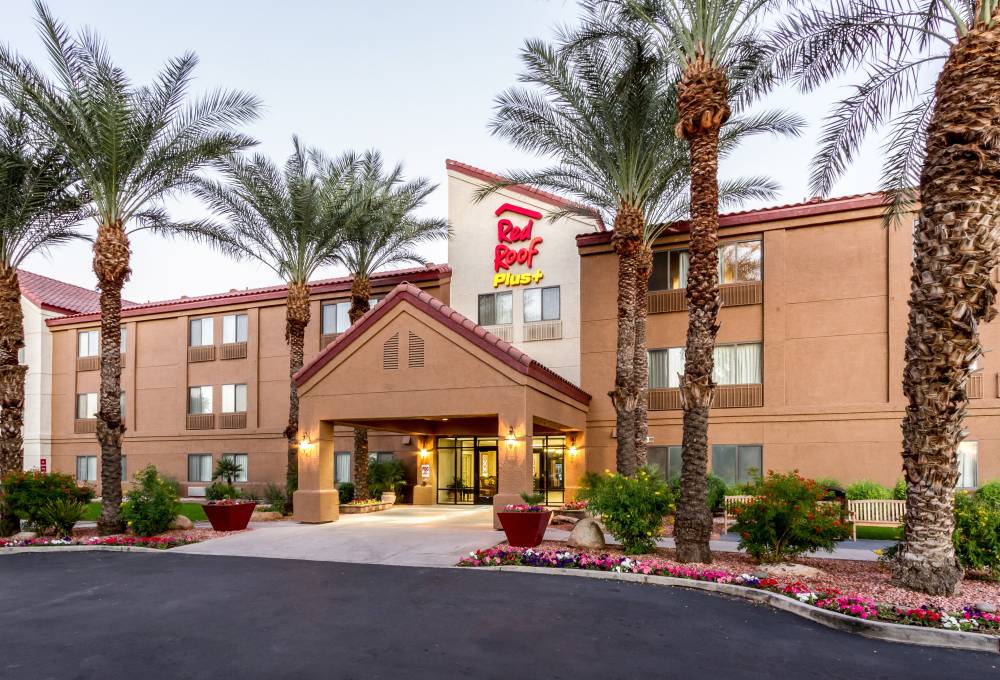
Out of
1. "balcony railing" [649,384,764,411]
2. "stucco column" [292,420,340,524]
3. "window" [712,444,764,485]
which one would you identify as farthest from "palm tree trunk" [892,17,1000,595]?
"stucco column" [292,420,340,524]

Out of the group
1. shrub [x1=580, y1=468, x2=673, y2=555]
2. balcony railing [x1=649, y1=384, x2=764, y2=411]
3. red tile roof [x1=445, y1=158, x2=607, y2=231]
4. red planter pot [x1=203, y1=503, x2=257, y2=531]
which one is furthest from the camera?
red tile roof [x1=445, y1=158, x2=607, y2=231]

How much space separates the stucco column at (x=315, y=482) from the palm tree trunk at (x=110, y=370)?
474cm

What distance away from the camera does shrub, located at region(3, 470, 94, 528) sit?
60.4 ft

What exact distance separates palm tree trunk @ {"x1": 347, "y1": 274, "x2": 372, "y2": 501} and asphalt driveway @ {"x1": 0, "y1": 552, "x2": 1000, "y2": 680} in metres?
12.4

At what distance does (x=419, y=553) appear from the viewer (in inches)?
603

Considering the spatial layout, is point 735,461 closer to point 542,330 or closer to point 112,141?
point 542,330

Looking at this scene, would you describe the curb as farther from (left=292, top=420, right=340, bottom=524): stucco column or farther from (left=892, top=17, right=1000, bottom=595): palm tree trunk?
(left=292, top=420, right=340, bottom=524): stucco column

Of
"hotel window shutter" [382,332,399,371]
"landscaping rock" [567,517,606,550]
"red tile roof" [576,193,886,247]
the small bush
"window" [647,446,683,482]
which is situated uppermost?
"red tile roof" [576,193,886,247]

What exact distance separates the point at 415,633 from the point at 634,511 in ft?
20.8

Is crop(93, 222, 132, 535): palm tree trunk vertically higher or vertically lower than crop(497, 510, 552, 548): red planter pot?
higher

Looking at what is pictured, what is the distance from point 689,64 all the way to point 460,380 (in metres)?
9.63

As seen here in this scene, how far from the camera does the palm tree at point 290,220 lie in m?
23.5

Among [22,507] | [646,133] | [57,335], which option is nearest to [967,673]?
[646,133]

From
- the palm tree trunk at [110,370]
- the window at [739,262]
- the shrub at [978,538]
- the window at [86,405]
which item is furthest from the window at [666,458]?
the window at [86,405]
